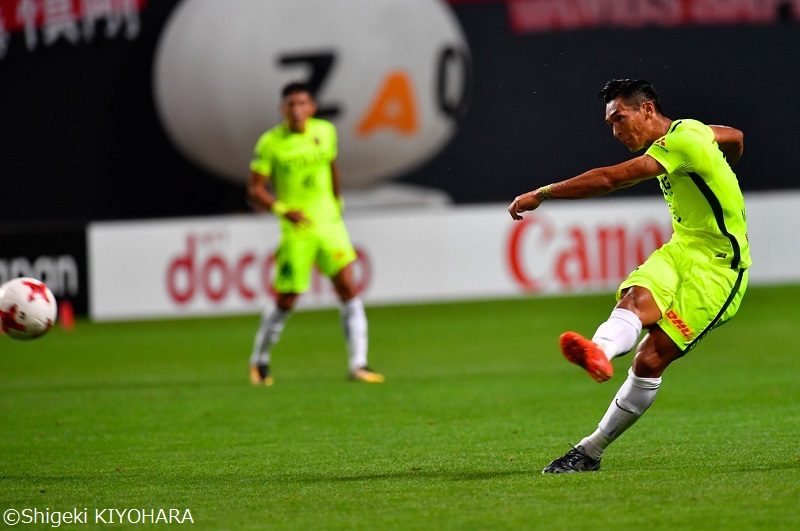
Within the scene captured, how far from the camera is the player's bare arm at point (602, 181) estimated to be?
6086mm

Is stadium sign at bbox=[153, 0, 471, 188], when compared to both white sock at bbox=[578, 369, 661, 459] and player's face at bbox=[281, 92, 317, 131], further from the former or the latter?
white sock at bbox=[578, 369, 661, 459]

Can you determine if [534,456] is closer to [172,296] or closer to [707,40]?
[172,296]

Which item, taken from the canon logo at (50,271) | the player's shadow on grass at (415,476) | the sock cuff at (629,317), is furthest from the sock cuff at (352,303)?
the canon logo at (50,271)

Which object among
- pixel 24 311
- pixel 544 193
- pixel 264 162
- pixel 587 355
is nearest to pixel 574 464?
pixel 587 355

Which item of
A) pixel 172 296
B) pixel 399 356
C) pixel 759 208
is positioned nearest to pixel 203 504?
pixel 399 356

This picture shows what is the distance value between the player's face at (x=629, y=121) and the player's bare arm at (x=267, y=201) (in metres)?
4.88

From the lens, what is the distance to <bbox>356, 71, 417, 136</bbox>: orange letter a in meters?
18.5

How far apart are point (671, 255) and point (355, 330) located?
486 cm

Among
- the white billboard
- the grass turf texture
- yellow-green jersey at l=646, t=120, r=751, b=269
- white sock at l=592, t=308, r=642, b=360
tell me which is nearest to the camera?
the grass turf texture

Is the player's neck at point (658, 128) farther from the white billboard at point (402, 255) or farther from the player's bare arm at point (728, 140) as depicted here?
the white billboard at point (402, 255)

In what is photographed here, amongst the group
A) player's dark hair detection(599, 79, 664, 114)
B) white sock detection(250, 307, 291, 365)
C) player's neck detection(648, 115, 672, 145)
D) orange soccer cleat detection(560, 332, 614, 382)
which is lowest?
white sock detection(250, 307, 291, 365)

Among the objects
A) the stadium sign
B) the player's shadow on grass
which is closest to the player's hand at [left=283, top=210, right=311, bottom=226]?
the player's shadow on grass

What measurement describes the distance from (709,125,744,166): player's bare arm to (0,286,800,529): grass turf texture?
1390mm

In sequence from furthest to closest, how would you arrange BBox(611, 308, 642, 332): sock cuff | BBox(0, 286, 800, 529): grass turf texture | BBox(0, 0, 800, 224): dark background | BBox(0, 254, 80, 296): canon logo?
BBox(0, 0, 800, 224): dark background → BBox(0, 254, 80, 296): canon logo → BBox(611, 308, 642, 332): sock cuff → BBox(0, 286, 800, 529): grass turf texture
